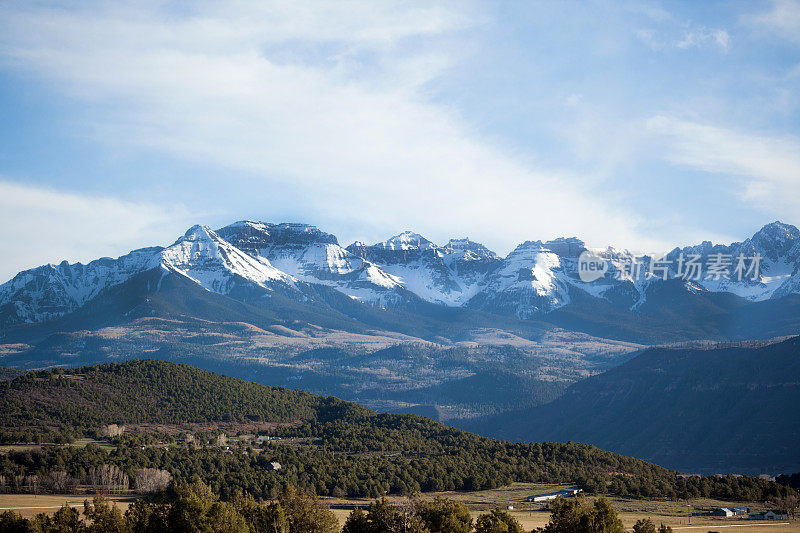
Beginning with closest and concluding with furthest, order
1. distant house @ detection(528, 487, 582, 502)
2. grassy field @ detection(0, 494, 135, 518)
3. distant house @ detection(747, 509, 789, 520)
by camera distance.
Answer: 1. grassy field @ detection(0, 494, 135, 518)
2. distant house @ detection(747, 509, 789, 520)
3. distant house @ detection(528, 487, 582, 502)

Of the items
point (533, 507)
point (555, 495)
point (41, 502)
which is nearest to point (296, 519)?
point (533, 507)

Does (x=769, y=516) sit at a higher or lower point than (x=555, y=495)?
lower

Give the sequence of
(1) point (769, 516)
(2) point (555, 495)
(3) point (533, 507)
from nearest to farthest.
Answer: (1) point (769, 516) → (3) point (533, 507) → (2) point (555, 495)

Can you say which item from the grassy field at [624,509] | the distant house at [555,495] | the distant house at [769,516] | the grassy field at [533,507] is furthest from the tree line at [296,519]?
the distant house at [555,495]

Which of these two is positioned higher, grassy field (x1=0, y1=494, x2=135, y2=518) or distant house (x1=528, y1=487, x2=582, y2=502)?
grassy field (x1=0, y1=494, x2=135, y2=518)

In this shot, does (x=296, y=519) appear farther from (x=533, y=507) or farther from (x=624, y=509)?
(x=624, y=509)

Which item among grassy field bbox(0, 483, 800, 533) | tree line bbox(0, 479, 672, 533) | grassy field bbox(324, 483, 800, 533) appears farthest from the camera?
grassy field bbox(0, 483, 800, 533)

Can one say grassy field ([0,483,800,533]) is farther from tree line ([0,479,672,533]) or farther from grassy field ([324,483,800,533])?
tree line ([0,479,672,533])

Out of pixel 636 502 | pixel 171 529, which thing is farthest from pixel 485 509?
pixel 171 529

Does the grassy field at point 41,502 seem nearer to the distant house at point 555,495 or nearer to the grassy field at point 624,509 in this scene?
the grassy field at point 624,509

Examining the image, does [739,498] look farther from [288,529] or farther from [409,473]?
[288,529]

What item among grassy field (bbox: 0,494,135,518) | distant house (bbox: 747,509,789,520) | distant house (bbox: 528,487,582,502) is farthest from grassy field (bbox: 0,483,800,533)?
distant house (bbox: 747,509,789,520)

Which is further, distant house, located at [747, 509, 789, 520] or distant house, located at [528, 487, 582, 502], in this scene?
distant house, located at [528, 487, 582, 502]

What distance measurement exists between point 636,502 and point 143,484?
96.5 metres
